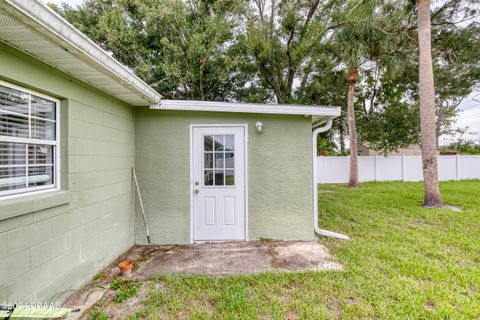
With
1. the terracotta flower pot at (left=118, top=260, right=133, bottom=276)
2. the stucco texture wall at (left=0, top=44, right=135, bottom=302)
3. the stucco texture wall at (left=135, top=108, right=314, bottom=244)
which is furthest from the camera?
the stucco texture wall at (left=135, top=108, right=314, bottom=244)

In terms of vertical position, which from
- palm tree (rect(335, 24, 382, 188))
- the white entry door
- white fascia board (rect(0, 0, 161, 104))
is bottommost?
the white entry door

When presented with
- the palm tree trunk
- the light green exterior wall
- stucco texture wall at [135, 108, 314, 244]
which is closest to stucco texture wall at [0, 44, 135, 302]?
the light green exterior wall

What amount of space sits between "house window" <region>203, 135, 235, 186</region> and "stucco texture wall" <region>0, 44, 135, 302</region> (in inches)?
50.4

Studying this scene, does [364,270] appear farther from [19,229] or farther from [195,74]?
[195,74]

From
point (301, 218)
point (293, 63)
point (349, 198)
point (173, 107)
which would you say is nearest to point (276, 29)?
point (293, 63)

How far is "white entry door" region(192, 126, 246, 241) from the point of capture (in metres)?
3.96

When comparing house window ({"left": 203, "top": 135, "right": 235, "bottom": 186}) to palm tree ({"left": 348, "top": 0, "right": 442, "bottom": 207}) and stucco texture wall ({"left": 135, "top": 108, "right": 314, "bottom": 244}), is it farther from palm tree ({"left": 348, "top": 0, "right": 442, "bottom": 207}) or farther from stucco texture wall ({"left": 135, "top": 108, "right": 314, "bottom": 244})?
palm tree ({"left": 348, "top": 0, "right": 442, "bottom": 207})

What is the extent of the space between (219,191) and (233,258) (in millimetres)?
1144

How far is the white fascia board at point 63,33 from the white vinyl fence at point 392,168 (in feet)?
37.2

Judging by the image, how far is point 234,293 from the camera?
246 cm

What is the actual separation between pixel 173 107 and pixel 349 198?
6.62 m

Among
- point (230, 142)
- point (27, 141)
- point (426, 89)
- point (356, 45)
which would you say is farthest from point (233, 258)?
point (356, 45)

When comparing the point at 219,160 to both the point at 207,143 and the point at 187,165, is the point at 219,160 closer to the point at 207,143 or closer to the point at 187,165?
the point at 207,143

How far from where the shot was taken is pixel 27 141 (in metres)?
2.12
